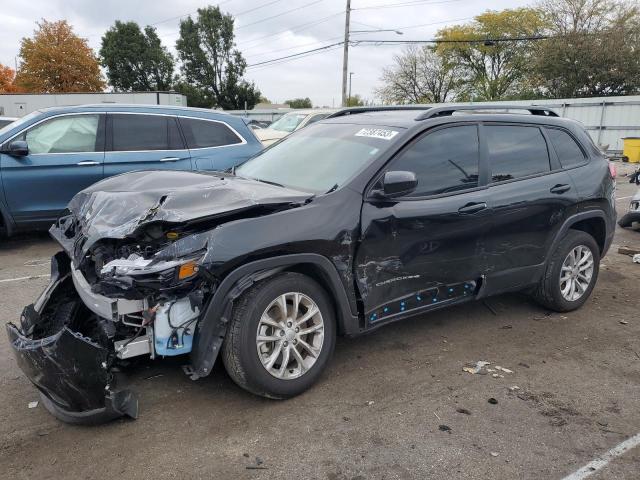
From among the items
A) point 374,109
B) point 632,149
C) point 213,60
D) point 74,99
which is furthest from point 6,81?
point 374,109

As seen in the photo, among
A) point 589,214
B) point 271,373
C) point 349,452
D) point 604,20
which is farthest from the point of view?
point 604,20

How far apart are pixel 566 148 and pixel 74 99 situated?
30.5m

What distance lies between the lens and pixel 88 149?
22.6ft

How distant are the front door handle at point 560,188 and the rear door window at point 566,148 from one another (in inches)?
8.4

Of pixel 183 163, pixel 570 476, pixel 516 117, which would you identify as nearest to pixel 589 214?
pixel 516 117

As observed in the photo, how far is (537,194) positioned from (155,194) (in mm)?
3083

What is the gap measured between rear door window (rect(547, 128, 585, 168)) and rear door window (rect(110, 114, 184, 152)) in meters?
4.84

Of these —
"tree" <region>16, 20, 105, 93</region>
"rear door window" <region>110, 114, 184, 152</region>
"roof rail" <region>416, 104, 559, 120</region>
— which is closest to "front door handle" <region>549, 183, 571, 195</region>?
"roof rail" <region>416, 104, 559, 120</region>

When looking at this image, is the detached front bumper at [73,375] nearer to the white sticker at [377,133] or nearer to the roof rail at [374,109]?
the white sticker at [377,133]

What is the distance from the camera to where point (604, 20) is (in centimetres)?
3603

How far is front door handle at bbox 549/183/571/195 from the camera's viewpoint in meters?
4.52

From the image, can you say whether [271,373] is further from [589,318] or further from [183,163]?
[183,163]

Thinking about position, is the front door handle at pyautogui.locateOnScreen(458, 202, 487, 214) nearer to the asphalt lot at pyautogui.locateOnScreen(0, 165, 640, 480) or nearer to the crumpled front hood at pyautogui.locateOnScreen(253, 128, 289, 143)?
the asphalt lot at pyautogui.locateOnScreen(0, 165, 640, 480)

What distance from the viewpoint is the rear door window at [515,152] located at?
4.25 metres
